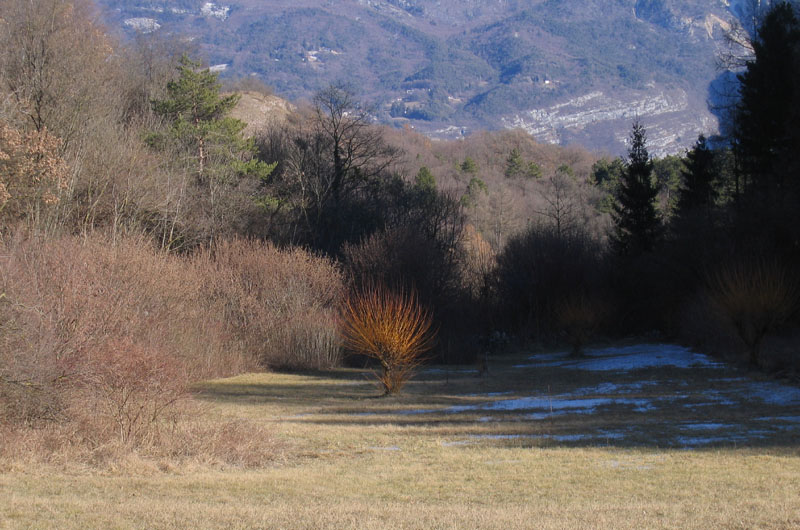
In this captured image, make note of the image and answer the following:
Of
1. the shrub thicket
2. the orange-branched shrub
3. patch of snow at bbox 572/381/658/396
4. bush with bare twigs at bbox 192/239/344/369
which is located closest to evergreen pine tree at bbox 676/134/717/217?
the shrub thicket

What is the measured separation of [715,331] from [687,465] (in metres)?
21.7

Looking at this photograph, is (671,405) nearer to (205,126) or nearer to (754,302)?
(754,302)

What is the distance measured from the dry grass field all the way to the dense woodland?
2.81 meters

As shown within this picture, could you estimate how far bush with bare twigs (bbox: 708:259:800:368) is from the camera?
80.3 ft

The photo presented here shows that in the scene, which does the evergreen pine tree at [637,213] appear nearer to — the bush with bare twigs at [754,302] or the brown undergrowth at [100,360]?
the bush with bare twigs at [754,302]

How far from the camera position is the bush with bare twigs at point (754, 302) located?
80.3ft

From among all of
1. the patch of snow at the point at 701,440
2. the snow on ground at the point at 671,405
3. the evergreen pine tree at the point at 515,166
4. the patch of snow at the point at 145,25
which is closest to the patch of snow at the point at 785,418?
the snow on ground at the point at 671,405

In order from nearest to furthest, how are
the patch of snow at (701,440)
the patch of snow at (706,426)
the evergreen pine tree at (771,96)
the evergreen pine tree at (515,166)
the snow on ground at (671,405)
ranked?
the patch of snow at (701,440) → the snow on ground at (671,405) → the patch of snow at (706,426) → the evergreen pine tree at (771,96) → the evergreen pine tree at (515,166)

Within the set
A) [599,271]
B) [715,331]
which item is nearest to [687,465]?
[715,331]

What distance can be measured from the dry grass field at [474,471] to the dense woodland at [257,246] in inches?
111

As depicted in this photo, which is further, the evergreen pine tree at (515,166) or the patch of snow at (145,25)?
the evergreen pine tree at (515,166)

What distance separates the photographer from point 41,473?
11.6 meters

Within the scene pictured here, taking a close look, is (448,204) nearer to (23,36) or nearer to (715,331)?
(715,331)

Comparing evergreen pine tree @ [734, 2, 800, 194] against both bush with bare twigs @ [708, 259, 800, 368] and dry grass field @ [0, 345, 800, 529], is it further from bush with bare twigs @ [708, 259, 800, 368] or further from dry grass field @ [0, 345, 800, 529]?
dry grass field @ [0, 345, 800, 529]
